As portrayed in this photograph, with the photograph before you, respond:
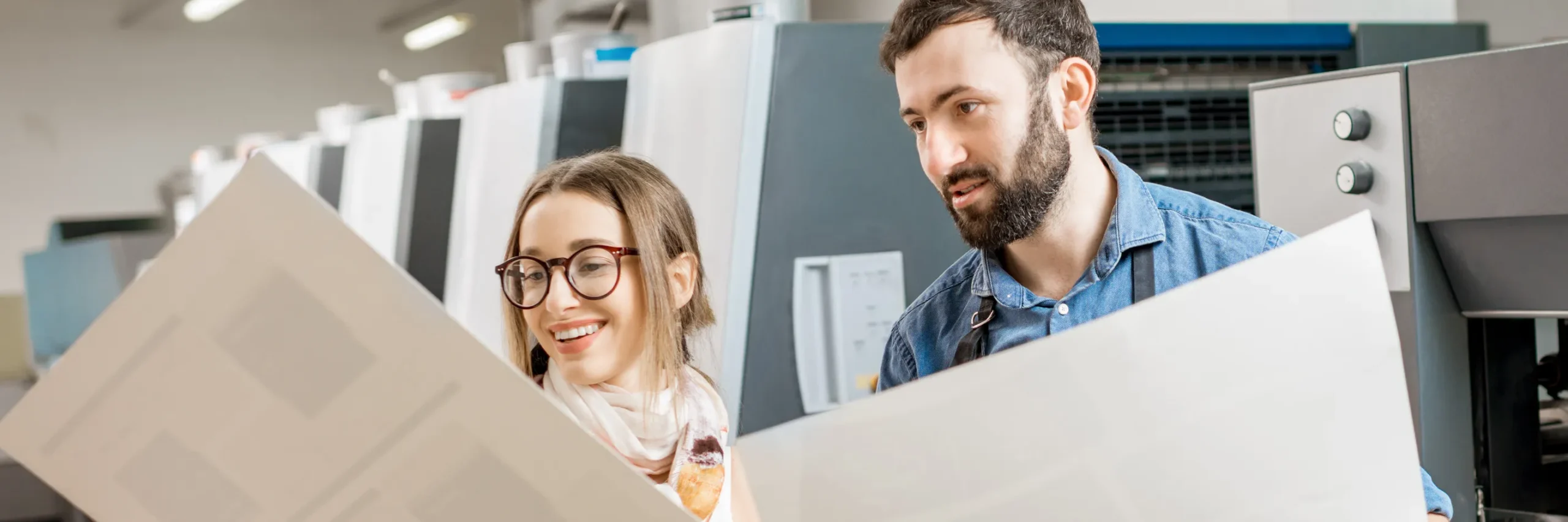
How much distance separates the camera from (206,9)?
25.7 feet

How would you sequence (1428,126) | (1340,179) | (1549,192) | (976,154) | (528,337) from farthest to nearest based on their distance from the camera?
(1340,179)
(1428,126)
(1549,192)
(528,337)
(976,154)

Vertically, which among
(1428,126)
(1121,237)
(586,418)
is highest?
(1428,126)

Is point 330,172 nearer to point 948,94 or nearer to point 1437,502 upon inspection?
point 948,94

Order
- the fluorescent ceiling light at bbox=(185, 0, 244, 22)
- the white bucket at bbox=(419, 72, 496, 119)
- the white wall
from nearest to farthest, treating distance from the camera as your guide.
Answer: the white bucket at bbox=(419, 72, 496, 119)
the fluorescent ceiling light at bbox=(185, 0, 244, 22)
the white wall

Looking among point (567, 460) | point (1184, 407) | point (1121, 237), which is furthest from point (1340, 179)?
point (567, 460)

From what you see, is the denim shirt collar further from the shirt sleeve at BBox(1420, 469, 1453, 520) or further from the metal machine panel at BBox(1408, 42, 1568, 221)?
the metal machine panel at BBox(1408, 42, 1568, 221)

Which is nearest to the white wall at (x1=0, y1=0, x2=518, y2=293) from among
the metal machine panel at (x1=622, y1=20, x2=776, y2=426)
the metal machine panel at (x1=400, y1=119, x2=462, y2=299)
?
the metal machine panel at (x1=400, y1=119, x2=462, y2=299)

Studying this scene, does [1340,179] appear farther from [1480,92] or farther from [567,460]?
[567,460]

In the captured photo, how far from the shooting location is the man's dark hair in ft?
3.43

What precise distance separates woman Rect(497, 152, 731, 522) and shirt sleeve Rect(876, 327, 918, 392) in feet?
0.68

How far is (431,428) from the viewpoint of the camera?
517mm

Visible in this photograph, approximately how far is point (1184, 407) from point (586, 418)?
709 millimetres

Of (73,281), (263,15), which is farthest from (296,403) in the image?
(263,15)

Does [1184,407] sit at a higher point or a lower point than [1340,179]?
lower
